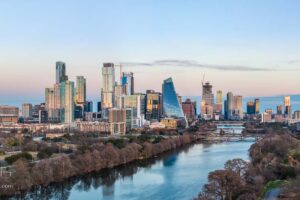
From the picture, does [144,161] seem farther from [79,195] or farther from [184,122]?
[184,122]

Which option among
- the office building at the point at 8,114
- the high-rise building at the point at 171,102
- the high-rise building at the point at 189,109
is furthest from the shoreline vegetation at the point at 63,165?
the high-rise building at the point at 189,109

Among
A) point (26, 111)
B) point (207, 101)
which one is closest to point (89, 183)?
point (26, 111)

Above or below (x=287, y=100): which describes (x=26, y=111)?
below

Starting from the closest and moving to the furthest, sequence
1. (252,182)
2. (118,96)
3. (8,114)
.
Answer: (252,182), (8,114), (118,96)

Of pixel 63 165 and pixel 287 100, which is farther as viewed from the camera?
pixel 287 100

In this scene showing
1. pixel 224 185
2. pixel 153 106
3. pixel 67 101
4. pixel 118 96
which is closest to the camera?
pixel 224 185

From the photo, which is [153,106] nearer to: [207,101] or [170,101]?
[170,101]

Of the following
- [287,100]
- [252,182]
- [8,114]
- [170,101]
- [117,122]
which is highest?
[287,100]

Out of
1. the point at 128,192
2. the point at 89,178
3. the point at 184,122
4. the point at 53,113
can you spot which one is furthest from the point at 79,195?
the point at 53,113

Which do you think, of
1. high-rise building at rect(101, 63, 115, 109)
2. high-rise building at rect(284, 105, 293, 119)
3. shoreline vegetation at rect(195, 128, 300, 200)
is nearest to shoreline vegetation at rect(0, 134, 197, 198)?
shoreline vegetation at rect(195, 128, 300, 200)
